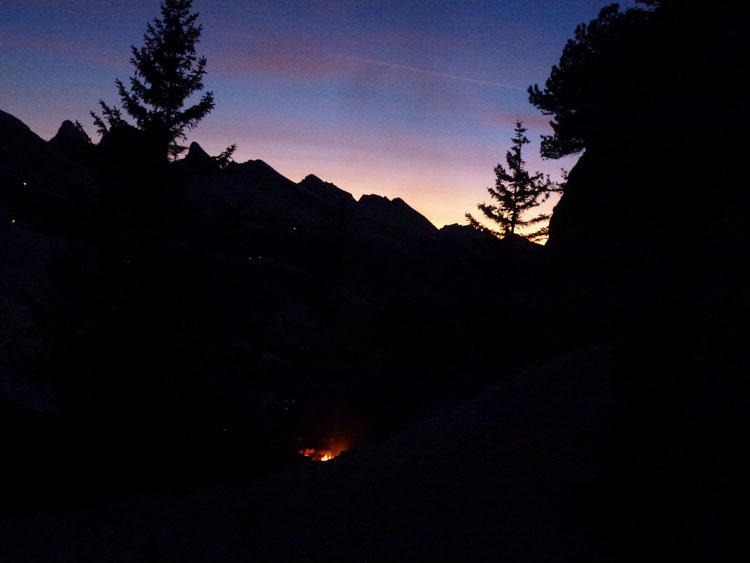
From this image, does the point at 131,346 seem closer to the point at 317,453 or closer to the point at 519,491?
the point at 519,491

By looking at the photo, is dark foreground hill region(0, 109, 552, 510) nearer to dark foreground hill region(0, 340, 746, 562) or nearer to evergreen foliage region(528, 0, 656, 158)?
dark foreground hill region(0, 340, 746, 562)

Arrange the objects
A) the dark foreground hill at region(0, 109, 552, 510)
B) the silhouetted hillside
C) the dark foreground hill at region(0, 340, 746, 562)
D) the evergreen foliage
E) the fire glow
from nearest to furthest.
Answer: the dark foreground hill at region(0, 340, 746, 562) → the silhouetted hillside → the evergreen foliage → the dark foreground hill at region(0, 109, 552, 510) → the fire glow

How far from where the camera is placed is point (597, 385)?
7.36 metres

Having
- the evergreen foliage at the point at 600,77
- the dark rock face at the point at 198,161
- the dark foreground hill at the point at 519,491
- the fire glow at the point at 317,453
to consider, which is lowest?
the fire glow at the point at 317,453

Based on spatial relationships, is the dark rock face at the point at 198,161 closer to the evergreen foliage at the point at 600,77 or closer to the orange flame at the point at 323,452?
the evergreen foliage at the point at 600,77

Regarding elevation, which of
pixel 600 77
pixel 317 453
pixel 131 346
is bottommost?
pixel 317 453

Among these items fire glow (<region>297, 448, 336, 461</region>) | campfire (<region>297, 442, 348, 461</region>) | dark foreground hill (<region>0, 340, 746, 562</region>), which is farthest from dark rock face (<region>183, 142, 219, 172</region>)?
fire glow (<region>297, 448, 336, 461</region>)

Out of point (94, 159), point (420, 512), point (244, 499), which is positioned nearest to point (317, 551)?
point (420, 512)

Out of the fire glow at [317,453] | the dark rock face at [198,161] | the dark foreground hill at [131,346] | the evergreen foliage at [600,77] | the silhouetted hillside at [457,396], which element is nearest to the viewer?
the silhouetted hillside at [457,396]

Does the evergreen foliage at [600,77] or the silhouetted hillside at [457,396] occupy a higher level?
the evergreen foliage at [600,77]

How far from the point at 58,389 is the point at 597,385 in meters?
11.2

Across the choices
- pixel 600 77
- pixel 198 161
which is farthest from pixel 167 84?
pixel 600 77

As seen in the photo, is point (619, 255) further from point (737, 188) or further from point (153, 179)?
point (153, 179)

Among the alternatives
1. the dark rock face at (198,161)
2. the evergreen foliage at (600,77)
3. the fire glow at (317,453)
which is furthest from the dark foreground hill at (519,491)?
the fire glow at (317,453)
